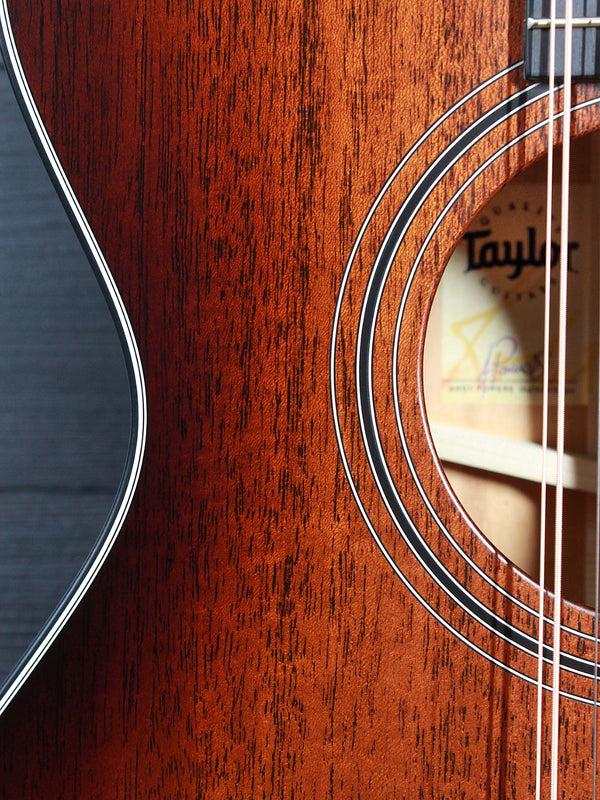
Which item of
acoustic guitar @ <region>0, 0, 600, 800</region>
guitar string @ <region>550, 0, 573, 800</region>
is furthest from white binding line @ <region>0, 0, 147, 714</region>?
guitar string @ <region>550, 0, 573, 800</region>

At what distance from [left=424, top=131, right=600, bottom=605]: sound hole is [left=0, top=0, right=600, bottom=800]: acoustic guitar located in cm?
20

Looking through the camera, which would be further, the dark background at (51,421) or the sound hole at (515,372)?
the sound hole at (515,372)

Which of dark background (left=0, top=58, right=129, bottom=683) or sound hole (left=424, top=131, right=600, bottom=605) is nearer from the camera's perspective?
dark background (left=0, top=58, right=129, bottom=683)

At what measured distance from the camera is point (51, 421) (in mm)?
392

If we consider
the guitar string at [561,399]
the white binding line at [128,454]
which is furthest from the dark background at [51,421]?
the guitar string at [561,399]

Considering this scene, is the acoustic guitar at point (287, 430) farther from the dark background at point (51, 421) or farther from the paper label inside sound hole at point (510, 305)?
the paper label inside sound hole at point (510, 305)

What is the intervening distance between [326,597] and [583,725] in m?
0.17

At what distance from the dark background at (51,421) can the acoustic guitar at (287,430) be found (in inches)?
0.5

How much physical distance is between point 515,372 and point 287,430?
292 mm

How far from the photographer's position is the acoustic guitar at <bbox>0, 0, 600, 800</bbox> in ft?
1.27

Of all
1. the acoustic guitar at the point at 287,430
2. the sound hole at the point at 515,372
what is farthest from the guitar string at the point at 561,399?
the sound hole at the point at 515,372

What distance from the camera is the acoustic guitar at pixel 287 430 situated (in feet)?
1.27
